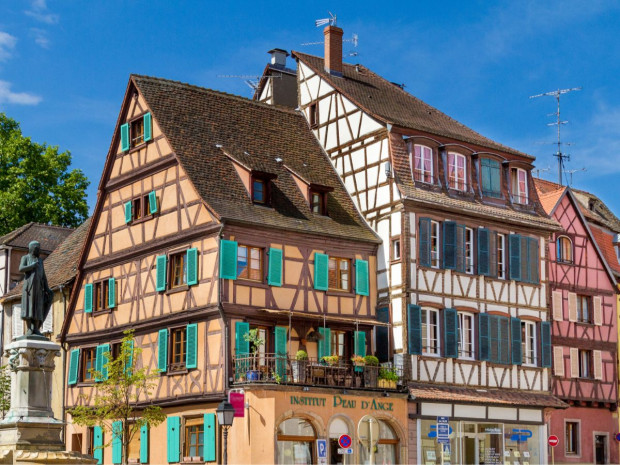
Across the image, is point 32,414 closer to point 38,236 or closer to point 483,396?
point 483,396

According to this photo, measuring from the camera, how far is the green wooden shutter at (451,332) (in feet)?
123

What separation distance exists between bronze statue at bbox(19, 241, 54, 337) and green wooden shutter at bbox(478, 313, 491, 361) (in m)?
16.9

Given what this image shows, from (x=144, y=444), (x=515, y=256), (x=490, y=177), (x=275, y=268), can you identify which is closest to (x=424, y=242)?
(x=515, y=256)

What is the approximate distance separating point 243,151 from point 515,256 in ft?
32.0

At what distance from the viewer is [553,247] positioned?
43625mm

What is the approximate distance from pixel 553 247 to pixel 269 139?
37.8 feet

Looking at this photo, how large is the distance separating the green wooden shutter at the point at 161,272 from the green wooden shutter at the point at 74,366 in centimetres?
514

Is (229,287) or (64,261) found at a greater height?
(64,261)

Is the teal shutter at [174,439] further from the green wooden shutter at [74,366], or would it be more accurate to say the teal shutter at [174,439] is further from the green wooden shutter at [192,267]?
the green wooden shutter at [74,366]

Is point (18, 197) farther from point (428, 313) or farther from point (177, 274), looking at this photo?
point (428, 313)

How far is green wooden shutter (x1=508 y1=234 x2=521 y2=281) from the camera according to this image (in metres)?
39.8

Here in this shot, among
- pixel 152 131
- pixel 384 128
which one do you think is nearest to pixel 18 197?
pixel 152 131

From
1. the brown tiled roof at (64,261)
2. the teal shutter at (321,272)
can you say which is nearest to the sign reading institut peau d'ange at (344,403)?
the teal shutter at (321,272)

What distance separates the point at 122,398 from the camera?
118ft
